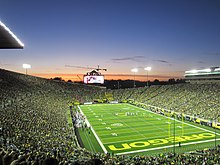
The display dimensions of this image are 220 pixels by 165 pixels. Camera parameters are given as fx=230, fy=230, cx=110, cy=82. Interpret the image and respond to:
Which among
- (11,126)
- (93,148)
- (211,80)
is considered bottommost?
(93,148)

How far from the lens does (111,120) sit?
33.6 metres

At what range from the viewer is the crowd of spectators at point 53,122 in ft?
28.1

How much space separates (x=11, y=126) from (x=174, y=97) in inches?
1405

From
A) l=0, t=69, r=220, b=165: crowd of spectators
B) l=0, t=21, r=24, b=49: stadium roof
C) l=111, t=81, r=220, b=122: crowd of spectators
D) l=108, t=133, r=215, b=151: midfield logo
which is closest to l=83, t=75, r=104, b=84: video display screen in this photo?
l=0, t=69, r=220, b=165: crowd of spectators

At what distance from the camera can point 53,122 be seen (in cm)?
2389

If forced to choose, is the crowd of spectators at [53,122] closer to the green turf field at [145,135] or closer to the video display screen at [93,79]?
the green turf field at [145,135]

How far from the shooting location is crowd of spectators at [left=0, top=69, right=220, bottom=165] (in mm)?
8578

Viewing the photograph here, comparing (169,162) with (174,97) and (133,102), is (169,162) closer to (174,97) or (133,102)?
(174,97)

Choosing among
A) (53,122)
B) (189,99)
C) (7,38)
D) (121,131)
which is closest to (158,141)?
(121,131)

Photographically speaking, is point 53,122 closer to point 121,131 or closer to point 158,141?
point 121,131

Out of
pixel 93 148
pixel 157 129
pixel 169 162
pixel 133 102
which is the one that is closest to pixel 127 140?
pixel 93 148

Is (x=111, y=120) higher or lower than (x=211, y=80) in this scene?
lower

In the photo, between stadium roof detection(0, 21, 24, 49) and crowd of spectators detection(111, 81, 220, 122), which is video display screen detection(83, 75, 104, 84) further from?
stadium roof detection(0, 21, 24, 49)

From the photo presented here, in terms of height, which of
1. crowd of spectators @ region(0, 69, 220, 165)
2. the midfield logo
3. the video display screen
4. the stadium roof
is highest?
the stadium roof
